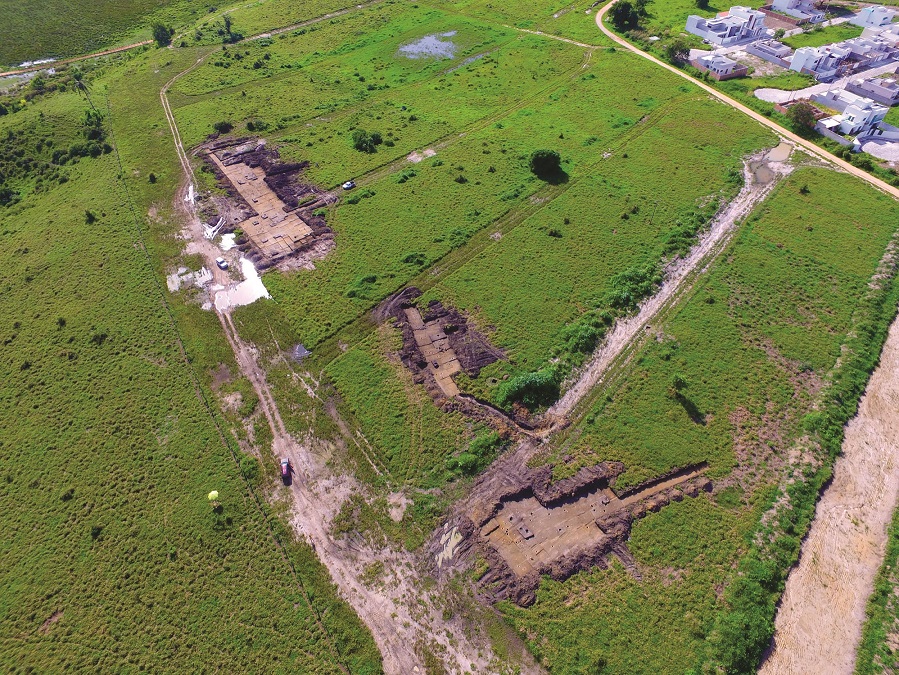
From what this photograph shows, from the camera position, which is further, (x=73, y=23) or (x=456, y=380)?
(x=73, y=23)

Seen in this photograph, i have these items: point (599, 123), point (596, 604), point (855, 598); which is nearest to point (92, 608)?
point (596, 604)

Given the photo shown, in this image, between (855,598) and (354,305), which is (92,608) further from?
(855,598)

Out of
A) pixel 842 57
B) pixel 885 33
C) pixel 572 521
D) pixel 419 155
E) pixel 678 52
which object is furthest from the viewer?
pixel 885 33

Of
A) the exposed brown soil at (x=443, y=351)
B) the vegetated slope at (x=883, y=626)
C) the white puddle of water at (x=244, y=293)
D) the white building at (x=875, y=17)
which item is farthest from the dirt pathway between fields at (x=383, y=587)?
the white building at (x=875, y=17)

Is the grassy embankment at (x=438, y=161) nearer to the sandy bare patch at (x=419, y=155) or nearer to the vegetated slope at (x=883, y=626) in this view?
the sandy bare patch at (x=419, y=155)

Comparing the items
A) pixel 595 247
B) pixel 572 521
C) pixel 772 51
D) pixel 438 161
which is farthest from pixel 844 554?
pixel 772 51

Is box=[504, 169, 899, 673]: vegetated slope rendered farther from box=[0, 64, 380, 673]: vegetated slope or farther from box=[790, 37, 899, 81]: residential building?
box=[790, 37, 899, 81]: residential building

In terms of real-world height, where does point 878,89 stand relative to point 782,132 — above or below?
above

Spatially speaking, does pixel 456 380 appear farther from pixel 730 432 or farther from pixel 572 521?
pixel 730 432
